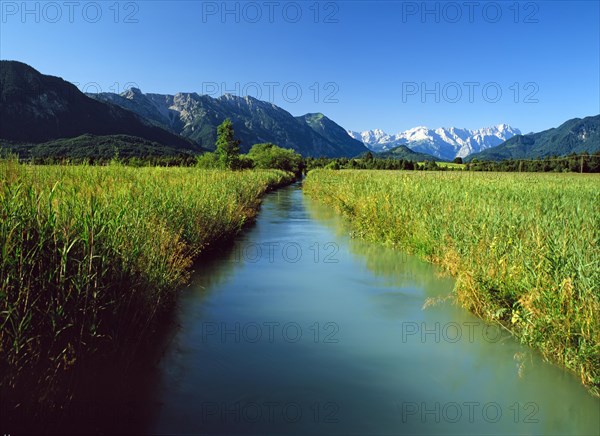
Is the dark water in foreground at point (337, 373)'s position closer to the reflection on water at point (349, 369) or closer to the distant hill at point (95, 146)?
the reflection on water at point (349, 369)

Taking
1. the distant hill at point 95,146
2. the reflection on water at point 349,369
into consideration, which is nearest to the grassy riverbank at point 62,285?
the reflection on water at point 349,369

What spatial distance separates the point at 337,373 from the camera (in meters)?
5.21

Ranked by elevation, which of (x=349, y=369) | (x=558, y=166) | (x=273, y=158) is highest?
(x=273, y=158)

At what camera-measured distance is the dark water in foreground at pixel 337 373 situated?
4176 millimetres

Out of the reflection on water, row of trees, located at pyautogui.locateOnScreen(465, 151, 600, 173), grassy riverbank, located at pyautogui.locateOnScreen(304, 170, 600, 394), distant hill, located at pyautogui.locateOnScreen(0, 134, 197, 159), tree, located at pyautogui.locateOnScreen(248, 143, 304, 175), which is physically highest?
distant hill, located at pyautogui.locateOnScreen(0, 134, 197, 159)

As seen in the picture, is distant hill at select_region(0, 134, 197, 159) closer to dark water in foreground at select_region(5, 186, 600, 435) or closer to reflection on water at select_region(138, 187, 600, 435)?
reflection on water at select_region(138, 187, 600, 435)

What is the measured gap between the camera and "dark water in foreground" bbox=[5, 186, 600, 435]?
418 cm

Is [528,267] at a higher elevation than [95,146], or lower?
lower

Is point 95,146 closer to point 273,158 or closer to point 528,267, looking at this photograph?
point 273,158

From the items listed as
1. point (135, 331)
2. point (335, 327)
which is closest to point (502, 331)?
point (335, 327)

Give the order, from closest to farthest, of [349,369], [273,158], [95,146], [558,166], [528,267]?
[349,369] → [528,267] → [558,166] → [273,158] → [95,146]

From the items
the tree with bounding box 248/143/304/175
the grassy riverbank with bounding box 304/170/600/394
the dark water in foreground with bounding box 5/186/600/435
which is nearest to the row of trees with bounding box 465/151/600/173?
the tree with bounding box 248/143/304/175

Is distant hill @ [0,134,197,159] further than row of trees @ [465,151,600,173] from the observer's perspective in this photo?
Yes

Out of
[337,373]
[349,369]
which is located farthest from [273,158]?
[337,373]
